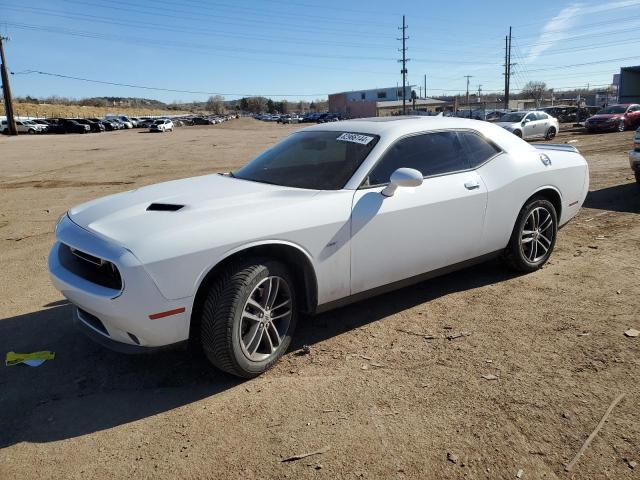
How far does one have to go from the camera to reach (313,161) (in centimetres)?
406

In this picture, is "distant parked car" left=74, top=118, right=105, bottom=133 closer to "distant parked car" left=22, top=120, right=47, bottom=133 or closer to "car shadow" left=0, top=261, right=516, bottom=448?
"distant parked car" left=22, top=120, right=47, bottom=133

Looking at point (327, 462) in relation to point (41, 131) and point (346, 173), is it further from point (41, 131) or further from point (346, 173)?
point (41, 131)

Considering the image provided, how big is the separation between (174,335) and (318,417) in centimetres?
95

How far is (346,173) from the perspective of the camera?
3.67m

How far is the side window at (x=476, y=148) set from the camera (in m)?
4.39

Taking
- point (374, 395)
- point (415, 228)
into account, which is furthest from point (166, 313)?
point (415, 228)

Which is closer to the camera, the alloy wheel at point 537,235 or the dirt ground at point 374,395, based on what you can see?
the dirt ground at point 374,395

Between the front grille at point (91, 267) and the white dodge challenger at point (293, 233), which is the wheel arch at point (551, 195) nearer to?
the white dodge challenger at point (293, 233)

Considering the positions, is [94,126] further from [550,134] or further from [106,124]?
[550,134]

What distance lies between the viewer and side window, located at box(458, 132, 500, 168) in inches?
173

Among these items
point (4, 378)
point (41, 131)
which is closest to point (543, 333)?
point (4, 378)

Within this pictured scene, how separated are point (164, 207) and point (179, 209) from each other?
13 cm

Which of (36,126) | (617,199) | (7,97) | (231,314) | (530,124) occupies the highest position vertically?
(7,97)

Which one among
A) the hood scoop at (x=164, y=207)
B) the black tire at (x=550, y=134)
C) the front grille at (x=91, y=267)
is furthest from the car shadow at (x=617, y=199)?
the black tire at (x=550, y=134)
